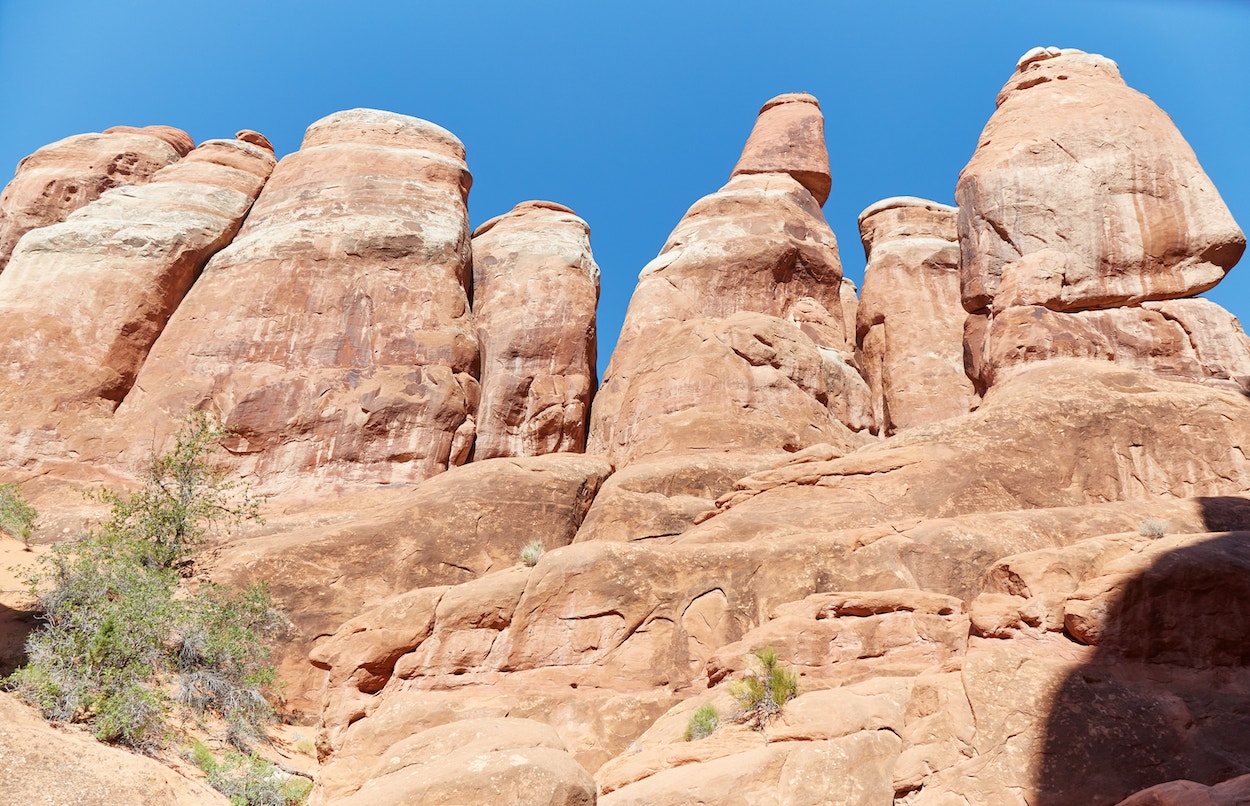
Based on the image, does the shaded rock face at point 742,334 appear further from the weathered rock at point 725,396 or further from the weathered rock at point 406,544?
the weathered rock at point 406,544

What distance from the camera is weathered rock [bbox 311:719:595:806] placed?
A: 33.8 feet

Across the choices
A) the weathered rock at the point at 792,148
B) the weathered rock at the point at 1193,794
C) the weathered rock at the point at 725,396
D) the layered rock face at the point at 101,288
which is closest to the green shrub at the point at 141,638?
the layered rock face at the point at 101,288

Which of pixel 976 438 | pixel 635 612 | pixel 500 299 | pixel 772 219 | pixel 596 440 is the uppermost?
pixel 772 219

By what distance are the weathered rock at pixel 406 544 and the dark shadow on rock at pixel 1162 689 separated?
1205 centimetres

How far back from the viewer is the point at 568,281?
33.7 m

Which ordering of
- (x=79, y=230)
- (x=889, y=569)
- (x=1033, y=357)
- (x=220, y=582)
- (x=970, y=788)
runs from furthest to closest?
(x=79, y=230) → (x=1033, y=357) → (x=220, y=582) → (x=889, y=569) → (x=970, y=788)

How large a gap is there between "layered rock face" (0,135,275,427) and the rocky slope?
12cm

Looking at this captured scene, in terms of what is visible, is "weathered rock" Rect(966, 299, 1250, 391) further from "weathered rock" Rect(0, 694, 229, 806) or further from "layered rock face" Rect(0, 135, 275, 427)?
"layered rock face" Rect(0, 135, 275, 427)

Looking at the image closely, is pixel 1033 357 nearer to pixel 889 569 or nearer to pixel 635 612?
pixel 889 569

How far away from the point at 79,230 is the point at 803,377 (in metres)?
21.9

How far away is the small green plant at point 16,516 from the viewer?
2198 centimetres

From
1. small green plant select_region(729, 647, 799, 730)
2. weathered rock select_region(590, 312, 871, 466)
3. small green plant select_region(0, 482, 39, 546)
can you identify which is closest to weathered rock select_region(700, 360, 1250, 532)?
weathered rock select_region(590, 312, 871, 466)

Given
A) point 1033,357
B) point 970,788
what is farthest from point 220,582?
point 1033,357

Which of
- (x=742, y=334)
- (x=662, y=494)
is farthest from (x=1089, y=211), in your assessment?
(x=662, y=494)
